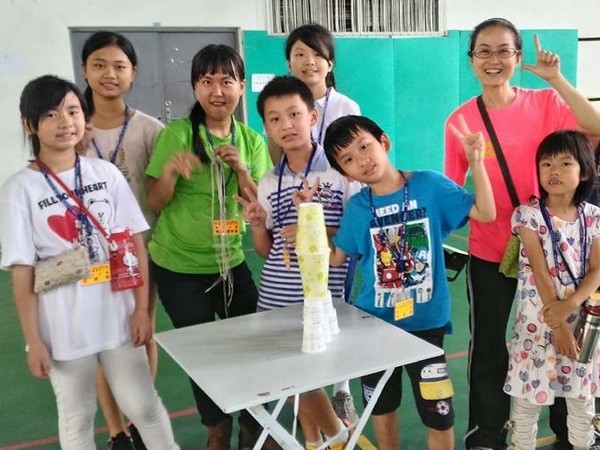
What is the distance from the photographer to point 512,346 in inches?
84.2

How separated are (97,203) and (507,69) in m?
1.46

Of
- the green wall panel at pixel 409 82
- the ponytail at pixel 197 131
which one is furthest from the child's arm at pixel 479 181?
the green wall panel at pixel 409 82

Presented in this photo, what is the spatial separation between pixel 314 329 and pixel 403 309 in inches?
15.8

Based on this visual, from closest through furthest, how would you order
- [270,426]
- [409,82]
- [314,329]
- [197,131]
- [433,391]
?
[270,426], [314,329], [433,391], [197,131], [409,82]

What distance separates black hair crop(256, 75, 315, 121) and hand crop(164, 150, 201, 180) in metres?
0.30

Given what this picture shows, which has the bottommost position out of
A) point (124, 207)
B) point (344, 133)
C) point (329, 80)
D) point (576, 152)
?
point (124, 207)

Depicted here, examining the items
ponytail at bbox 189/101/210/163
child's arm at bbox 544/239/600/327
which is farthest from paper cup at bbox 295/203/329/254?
child's arm at bbox 544/239/600/327

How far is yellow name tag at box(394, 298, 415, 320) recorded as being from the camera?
1.88 metres

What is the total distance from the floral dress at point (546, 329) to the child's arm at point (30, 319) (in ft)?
5.10

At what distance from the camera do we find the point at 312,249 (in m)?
1.65

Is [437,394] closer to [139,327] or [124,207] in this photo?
[139,327]

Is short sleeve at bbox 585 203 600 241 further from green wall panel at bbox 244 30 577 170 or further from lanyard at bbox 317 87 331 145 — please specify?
green wall panel at bbox 244 30 577 170

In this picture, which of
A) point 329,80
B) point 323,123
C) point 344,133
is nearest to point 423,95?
point 329,80

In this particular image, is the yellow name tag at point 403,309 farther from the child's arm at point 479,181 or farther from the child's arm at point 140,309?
the child's arm at point 140,309
